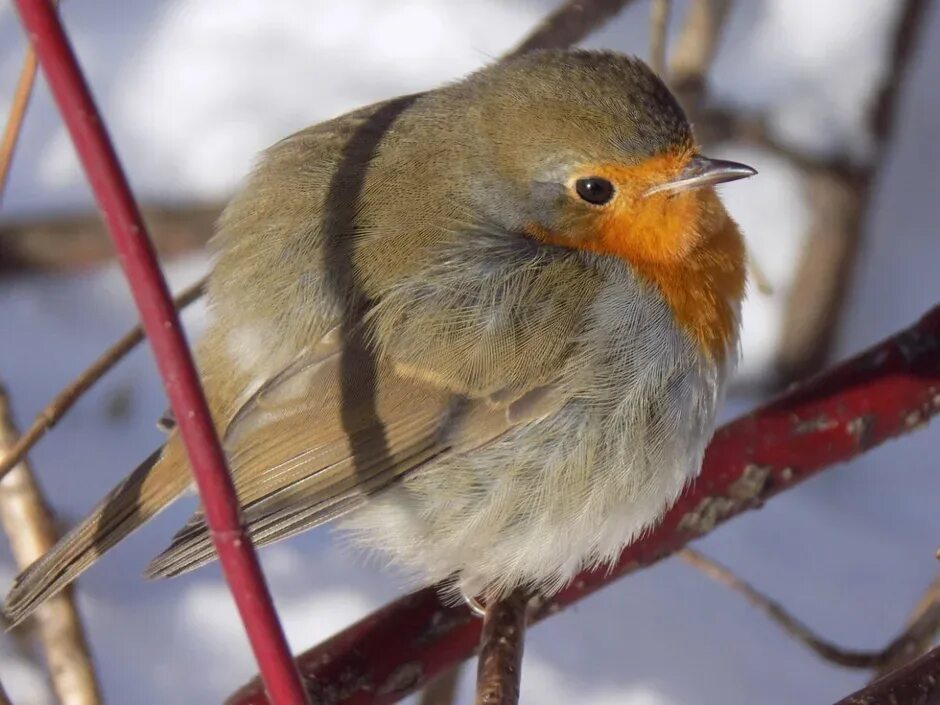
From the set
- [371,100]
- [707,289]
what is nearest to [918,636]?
[707,289]

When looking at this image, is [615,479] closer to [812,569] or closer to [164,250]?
[812,569]


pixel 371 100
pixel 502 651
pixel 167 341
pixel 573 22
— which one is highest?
pixel 371 100

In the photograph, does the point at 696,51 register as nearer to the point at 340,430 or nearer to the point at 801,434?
the point at 801,434

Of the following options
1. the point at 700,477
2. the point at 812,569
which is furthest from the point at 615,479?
the point at 812,569

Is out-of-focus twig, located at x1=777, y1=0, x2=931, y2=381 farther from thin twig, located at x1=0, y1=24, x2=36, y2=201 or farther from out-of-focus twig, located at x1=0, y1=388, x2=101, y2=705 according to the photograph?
thin twig, located at x1=0, y1=24, x2=36, y2=201

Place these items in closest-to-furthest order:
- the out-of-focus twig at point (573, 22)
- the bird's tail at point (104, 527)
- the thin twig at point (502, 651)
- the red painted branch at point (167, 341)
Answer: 1. the red painted branch at point (167, 341)
2. the thin twig at point (502, 651)
3. the bird's tail at point (104, 527)
4. the out-of-focus twig at point (573, 22)

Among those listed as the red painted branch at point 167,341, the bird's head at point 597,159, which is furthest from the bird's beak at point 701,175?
the red painted branch at point 167,341

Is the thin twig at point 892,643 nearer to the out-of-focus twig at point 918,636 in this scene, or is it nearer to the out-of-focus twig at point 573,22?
the out-of-focus twig at point 918,636
